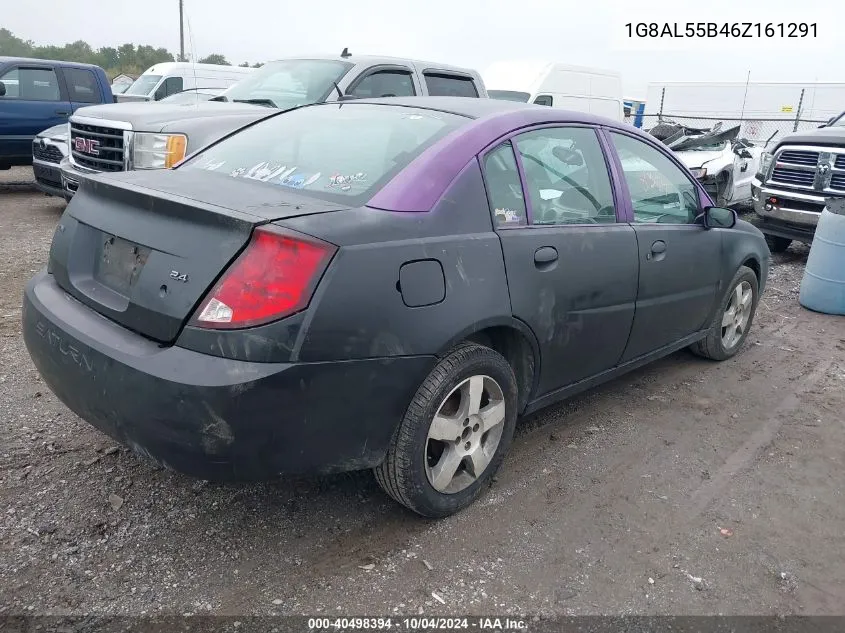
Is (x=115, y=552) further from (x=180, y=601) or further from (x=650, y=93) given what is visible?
(x=650, y=93)

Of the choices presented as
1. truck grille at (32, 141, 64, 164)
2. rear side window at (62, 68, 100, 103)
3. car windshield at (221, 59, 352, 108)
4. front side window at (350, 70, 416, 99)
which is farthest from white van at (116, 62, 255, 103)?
front side window at (350, 70, 416, 99)

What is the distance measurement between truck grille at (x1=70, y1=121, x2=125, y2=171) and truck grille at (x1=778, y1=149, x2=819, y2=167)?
712 centimetres

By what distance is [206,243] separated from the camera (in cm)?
232

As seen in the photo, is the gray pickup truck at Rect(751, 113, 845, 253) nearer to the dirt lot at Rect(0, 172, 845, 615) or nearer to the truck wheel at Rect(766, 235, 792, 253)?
the truck wheel at Rect(766, 235, 792, 253)

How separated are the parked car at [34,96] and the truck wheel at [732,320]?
32.0ft

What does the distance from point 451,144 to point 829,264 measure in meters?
4.80

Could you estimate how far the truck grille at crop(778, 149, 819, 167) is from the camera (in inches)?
306

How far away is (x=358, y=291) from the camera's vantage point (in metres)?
2.29

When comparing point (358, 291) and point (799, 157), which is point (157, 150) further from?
point (799, 157)

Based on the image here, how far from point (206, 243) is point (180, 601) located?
1.18m

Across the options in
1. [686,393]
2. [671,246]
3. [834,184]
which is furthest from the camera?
[834,184]

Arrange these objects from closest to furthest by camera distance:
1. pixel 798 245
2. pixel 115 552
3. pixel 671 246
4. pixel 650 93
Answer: pixel 115 552 → pixel 671 246 → pixel 798 245 → pixel 650 93

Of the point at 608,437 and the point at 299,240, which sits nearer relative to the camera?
the point at 299,240

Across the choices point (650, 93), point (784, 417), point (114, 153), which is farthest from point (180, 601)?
point (650, 93)
